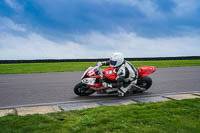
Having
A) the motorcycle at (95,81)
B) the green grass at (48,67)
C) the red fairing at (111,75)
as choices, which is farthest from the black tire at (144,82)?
the green grass at (48,67)

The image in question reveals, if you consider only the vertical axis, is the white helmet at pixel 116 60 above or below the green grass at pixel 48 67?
above

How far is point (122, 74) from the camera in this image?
807 cm

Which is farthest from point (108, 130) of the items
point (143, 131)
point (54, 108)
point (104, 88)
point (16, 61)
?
point (16, 61)

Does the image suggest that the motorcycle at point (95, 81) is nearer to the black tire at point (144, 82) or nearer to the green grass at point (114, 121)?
the black tire at point (144, 82)

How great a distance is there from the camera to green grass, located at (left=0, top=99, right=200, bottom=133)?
459 centimetres

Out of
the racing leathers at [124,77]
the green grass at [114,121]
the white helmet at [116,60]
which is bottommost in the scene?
the green grass at [114,121]

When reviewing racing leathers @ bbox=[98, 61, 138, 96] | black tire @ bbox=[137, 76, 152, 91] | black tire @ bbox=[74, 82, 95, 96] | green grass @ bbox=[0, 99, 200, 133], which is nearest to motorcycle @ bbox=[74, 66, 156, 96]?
black tire @ bbox=[74, 82, 95, 96]

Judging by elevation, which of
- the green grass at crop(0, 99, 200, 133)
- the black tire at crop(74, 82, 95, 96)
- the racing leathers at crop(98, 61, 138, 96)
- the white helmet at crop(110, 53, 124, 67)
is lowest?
the green grass at crop(0, 99, 200, 133)

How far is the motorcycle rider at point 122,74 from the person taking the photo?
26.5 ft

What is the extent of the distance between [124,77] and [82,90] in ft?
4.74

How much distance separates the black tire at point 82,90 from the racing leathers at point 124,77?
2.24 ft

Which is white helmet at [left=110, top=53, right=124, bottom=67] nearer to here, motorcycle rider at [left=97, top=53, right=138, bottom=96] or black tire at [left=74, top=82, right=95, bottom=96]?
motorcycle rider at [left=97, top=53, right=138, bottom=96]

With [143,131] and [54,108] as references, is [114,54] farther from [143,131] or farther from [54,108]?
[143,131]

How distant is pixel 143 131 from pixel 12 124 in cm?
253
